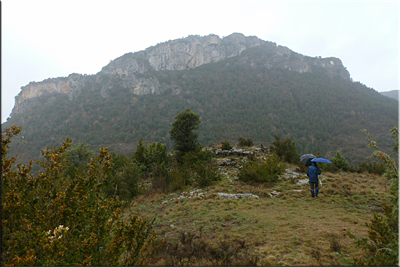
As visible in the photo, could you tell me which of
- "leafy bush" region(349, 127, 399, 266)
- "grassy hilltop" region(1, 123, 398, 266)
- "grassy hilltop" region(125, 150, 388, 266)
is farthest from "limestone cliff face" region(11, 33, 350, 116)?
"leafy bush" region(349, 127, 399, 266)

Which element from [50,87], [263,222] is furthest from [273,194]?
[50,87]

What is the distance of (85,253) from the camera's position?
6.80 ft

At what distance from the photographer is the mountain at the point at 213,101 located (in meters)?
56.9

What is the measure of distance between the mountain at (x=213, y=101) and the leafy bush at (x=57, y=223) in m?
39.8

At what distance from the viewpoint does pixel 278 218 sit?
5480mm

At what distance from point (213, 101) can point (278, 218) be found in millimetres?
82860

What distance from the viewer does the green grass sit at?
140 inches

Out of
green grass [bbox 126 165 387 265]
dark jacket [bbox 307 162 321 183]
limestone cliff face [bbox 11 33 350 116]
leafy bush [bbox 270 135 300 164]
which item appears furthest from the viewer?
limestone cliff face [bbox 11 33 350 116]

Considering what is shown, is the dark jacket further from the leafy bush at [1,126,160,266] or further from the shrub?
the leafy bush at [1,126,160,266]

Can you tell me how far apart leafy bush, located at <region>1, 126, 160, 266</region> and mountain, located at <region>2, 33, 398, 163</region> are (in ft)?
131

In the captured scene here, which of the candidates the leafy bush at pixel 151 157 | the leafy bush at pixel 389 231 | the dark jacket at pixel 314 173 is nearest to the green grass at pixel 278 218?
the leafy bush at pixel 389 231

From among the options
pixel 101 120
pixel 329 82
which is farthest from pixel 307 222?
pixel 329 82

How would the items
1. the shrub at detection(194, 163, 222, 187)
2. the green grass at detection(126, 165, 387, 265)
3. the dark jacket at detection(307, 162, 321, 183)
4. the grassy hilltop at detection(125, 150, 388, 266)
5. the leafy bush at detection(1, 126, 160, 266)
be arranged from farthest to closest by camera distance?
the shrub at detection(194, 163, 222, 187)
the dark jacket at detection(307, 162, 321, 183)
the green grass at detection(126, 165, 387, 265)
the grassy hilltop at detection(125, 150, 388, 266)
the leafy bush at detection(1, 126, 160, 266)

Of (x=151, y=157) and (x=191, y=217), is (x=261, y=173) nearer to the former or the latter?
(x=191, y=217)
